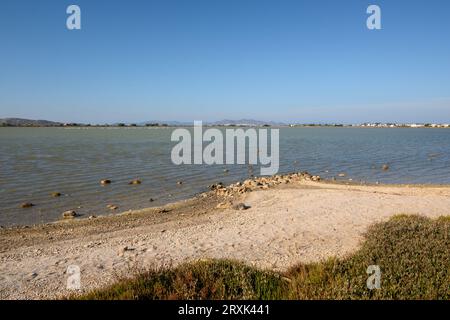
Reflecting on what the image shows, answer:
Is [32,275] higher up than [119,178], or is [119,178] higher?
[119,178]

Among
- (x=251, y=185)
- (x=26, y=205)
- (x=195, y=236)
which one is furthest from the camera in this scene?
(x=251, y=185)

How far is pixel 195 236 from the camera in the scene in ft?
45.1

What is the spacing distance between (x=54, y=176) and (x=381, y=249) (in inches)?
1125

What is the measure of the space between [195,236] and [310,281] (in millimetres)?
7286

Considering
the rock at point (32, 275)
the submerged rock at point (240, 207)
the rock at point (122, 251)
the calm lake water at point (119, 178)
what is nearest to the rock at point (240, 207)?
the submerged rock at point (240, 207)

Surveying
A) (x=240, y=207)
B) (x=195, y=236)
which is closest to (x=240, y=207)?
(x=240, y=207)

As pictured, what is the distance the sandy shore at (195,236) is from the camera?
10305mm

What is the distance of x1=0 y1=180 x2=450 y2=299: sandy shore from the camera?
33.8ft

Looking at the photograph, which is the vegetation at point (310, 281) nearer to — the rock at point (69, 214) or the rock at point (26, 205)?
the rock at point (69, 214)

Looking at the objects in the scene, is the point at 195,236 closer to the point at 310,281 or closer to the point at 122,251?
the point at 122,251

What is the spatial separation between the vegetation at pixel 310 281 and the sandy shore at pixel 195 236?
1048 millimetres

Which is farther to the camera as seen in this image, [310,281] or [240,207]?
[240,207]

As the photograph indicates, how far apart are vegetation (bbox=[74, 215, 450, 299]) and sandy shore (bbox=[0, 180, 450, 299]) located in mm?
1048

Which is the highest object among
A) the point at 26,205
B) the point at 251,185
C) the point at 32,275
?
the point at 251,185
